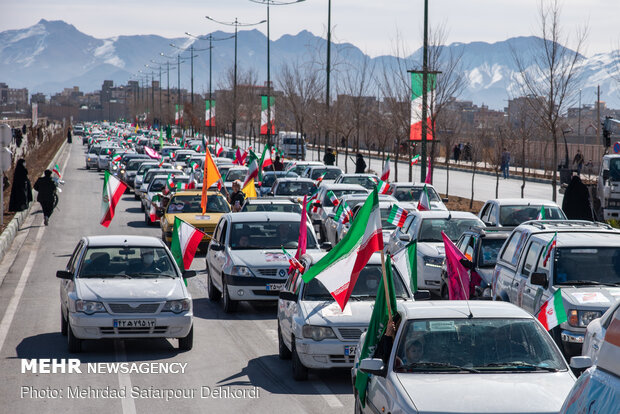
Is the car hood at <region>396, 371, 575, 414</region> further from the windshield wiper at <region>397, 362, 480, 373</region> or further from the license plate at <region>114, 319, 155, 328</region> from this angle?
the license plate at <region>114, 319, 155, 328</region>

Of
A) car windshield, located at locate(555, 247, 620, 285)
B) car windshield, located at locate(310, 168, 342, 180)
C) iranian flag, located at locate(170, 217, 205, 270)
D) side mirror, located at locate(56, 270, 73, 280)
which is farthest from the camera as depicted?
car windshield, located at locate(310, 168, 342, 180)

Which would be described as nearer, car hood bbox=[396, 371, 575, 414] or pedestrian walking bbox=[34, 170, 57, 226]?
car hood bbox=[396, 371, 575, 414]

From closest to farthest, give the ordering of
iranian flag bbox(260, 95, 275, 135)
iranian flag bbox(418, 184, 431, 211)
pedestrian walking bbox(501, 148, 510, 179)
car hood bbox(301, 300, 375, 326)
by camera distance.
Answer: car hood bbox(301, 300, 375, 326)
iranian flag bbox(418, 184, 431, 211)
iranian flag bbox(260, 95, 275, 135)
pedestrian walking bbox(501, 148, 510, 179)

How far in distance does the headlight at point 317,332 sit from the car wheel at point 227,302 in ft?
17.2

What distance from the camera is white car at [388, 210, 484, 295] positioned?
1831cm

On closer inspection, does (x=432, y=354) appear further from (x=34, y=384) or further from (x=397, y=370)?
(x=34, y=384)

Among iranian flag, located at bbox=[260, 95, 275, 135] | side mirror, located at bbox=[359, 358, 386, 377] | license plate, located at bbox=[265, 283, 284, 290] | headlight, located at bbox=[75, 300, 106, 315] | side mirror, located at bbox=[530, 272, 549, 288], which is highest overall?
iranian flag, located at bbox=[260, 95, 275, 135]

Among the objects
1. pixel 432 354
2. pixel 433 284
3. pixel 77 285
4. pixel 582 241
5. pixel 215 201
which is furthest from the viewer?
pixel 215 201

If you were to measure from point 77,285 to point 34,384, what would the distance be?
198 cm

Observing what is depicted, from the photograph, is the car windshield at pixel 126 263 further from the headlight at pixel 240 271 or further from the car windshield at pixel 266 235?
the car windshield at pixel 266 235

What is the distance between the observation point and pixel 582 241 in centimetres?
1266

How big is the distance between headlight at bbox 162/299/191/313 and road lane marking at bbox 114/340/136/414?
0.82 m

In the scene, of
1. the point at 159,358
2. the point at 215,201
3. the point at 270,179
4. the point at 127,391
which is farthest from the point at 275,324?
the point at 270,179

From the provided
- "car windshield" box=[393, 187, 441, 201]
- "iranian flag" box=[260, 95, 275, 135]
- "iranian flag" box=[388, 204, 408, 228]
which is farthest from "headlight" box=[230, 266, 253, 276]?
"iranian flag" box=[260, 95, 275, 135]
